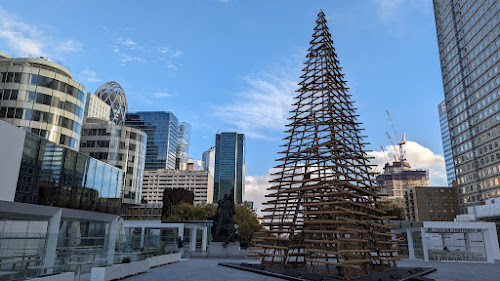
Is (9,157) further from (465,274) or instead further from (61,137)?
(61,137)

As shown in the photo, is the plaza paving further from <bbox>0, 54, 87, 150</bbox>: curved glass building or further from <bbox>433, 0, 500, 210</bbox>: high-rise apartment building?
<bbox>433, 0, 500, 210</bbox>: high-rise apartment building

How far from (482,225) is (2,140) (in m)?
40.5

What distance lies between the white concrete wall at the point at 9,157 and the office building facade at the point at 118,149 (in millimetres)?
44041

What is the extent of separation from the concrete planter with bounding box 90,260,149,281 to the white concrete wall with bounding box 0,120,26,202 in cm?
1033

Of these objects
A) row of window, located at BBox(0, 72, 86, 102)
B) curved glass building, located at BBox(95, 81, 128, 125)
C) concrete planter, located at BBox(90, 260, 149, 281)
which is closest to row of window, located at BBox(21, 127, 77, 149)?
row of window, located at BBox(0, 72, 86, 102)

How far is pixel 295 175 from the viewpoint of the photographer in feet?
59.8

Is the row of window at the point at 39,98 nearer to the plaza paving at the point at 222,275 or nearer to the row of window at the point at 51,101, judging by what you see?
A: the row of window at the point at 51,101

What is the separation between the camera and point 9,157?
67.9 feet

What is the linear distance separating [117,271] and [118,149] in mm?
55553

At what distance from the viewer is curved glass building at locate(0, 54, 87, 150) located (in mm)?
45531

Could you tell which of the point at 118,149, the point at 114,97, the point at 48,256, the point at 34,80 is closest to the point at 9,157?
the point at 48,256

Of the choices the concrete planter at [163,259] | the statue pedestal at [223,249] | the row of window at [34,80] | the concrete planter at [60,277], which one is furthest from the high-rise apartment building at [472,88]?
the concrete planter at [60,277]

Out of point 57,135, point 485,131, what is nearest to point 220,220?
point 57,135

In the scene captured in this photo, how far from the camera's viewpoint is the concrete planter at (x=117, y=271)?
13.5 metres
